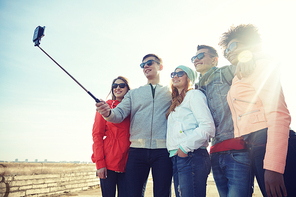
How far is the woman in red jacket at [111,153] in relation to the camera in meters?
2.63

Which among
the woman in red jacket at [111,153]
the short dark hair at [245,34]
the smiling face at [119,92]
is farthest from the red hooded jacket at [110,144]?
the short dark hair at [245,34]

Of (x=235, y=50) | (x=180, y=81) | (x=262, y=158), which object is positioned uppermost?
(x=235, y=50)

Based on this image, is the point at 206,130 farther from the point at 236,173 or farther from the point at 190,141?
the point at 236,173

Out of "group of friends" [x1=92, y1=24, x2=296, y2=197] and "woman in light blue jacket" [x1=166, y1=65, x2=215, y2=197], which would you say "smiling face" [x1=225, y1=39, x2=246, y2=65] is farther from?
"woman in light blue jacket" [x1=166, y1=65, x2=215, y2=197]

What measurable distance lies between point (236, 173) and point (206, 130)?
1.49ft

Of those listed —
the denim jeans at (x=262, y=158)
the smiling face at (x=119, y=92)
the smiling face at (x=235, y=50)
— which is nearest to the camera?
the denim jeans at (x=262, y=158)

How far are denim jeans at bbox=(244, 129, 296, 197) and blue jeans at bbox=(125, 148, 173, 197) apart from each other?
43.0 inches

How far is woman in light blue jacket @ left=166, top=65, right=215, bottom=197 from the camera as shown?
1.88 m

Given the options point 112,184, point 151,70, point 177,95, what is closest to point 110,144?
point 112,184

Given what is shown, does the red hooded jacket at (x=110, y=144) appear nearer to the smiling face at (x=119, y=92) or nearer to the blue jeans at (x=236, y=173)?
the smiling face at (x=119, y=92)

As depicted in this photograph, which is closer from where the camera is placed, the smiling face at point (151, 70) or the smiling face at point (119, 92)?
the smiling face at point (151, 70)

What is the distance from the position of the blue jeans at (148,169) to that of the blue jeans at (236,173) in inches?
29.1

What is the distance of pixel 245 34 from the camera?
6.76 ft

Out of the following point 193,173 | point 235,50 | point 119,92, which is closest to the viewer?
point 193,173
